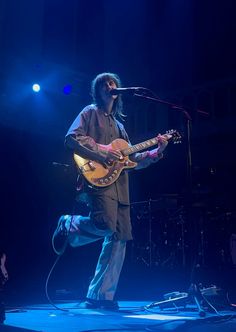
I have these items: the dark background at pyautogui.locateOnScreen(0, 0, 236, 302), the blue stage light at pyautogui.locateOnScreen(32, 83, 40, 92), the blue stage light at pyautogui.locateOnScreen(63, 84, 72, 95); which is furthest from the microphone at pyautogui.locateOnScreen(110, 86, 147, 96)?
the blue stage light at pyautogui.locateOnScreen(63, 84, 72, 95)

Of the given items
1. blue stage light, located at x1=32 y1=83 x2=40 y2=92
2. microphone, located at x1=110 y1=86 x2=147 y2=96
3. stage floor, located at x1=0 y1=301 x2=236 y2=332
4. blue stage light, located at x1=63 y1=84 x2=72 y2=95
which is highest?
blue stage light, located at x1=63 y1=84 x2=72 y2=95

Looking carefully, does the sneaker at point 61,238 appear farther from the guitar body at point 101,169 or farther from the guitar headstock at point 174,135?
the guitar headstock at point 174,135

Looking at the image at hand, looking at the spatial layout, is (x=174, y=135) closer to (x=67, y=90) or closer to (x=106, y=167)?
(x=106, y=167)

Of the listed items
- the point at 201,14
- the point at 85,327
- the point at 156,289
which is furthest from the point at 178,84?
the point at 85,327

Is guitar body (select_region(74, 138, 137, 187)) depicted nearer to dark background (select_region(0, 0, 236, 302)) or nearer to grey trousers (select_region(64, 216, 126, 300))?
grey trousers (select_region(64, 216, 126, 300))

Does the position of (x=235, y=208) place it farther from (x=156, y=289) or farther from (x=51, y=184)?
(x=51, y=184)

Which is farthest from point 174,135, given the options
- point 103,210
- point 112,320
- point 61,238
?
point 112,320

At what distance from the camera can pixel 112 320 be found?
8.91ft

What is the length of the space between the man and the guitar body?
4 cm

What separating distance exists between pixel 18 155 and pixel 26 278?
1725 mm

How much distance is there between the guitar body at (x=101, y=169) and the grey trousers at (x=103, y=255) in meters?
0.33

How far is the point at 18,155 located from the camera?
581cm

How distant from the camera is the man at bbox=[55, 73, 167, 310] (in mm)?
3322

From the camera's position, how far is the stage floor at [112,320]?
2.40m
